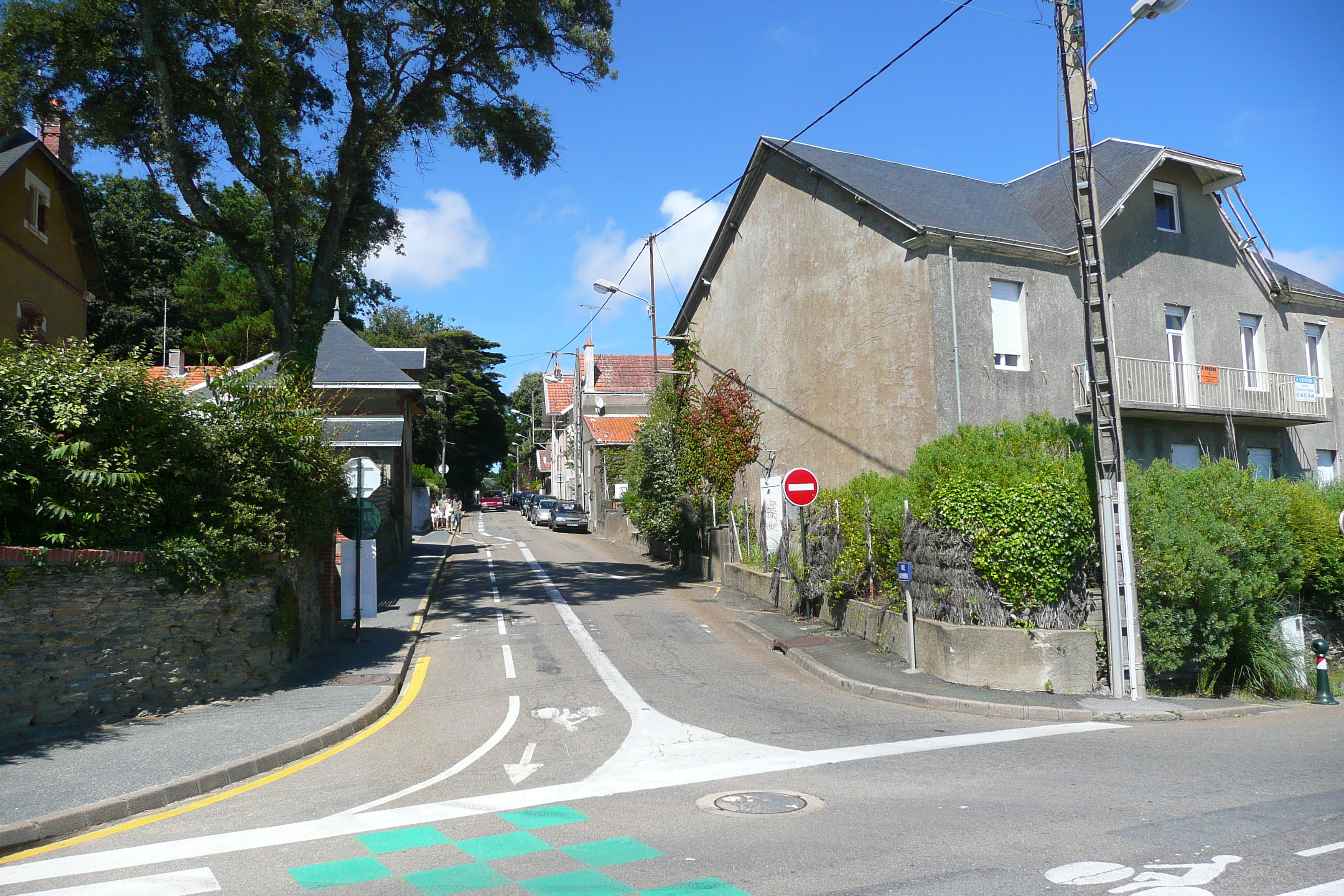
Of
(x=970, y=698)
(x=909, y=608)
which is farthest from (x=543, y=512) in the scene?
(x=970, y=698)

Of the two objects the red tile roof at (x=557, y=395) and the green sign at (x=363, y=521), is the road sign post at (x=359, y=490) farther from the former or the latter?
the red tile roof at (x=557, y=395)

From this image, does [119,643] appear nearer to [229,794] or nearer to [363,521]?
[229,794]

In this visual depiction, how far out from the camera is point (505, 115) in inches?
816

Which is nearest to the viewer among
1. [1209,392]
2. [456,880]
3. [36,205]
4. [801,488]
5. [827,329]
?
[456,880]

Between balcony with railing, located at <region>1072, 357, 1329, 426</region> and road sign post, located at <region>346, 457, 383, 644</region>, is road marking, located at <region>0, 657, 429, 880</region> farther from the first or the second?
balcony with railing, located at <region>1072, 357, 1329, 426</region>

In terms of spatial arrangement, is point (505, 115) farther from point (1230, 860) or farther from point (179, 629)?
point (1230, 860)

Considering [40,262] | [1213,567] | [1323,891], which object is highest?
[40,262]

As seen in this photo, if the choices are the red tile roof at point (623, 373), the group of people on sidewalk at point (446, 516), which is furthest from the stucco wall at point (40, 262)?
the red tile roof at point (623, 373)

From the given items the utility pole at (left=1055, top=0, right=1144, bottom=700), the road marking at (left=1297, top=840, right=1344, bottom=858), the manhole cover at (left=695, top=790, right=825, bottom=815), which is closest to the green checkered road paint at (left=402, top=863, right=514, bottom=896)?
the manhole cover at (left=695, top=790, right=825, bottom=815)

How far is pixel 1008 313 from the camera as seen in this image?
1834 centimetres

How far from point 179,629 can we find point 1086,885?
961 cm

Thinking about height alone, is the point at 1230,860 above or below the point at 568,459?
below

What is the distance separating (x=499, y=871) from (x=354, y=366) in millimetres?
25421

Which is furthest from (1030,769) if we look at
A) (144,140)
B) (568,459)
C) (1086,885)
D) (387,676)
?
(568,459)
